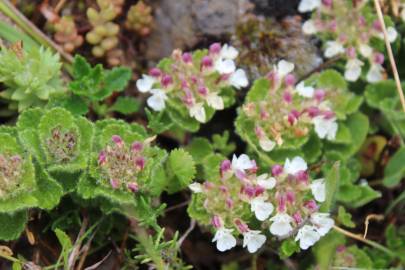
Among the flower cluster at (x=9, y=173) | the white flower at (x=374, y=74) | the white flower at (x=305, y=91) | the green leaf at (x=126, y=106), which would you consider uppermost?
the flower cluster at (x=9, y=173)

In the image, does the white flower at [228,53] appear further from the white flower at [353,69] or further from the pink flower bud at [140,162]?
the pink flower bud at [140,162]

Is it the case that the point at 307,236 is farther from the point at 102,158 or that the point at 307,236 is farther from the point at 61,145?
the point at 61,145

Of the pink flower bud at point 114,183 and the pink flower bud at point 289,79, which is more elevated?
the pink flower bud at point 114,183

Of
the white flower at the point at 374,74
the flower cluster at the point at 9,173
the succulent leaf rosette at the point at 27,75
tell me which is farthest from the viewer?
the white flower at the point at 374,74

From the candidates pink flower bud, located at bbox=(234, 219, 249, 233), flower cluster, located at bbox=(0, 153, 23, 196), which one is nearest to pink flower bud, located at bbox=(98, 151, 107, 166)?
flower cluster, located at bbox=(0, 153, 23, 196)

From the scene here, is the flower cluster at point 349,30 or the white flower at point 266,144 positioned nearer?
the white flower at point 266,144

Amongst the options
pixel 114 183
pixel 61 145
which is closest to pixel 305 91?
pixel 114 183

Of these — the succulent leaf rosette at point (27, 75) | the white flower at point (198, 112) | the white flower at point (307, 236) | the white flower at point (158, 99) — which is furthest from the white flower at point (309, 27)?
the succulent leaf rosette at point (27, 75)

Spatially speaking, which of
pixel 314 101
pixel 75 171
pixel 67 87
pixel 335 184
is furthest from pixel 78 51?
pixel 335 184

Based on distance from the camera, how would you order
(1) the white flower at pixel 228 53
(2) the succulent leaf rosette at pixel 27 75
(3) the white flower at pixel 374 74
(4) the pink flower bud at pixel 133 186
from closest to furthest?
(4) the pink flower bud at pixel 133 186 < (2) the succulent leaf rosette at pixel 27 75 < (1) the white flower at pixel 228 53 < (3) the white flower at pixel 374 74
